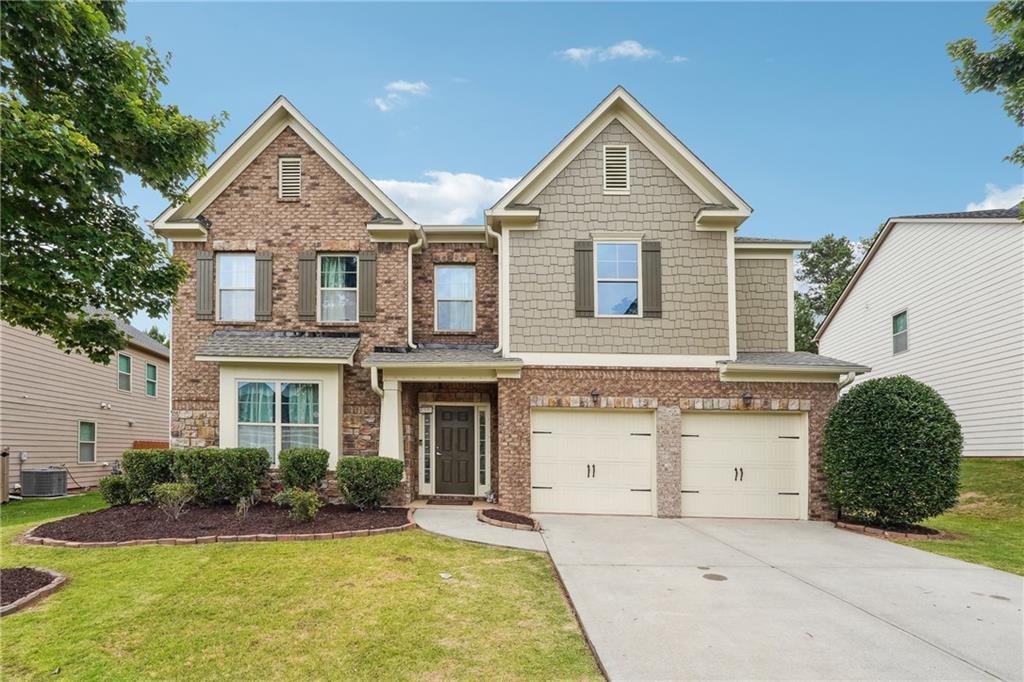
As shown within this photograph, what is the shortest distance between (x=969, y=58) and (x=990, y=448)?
1060 cm

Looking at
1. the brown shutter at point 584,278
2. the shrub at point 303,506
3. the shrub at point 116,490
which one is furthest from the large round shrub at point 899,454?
the shrub at point 116,490

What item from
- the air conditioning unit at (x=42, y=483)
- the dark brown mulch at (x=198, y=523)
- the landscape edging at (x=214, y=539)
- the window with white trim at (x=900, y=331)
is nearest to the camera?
the landscape edging at (x=214, y=539)

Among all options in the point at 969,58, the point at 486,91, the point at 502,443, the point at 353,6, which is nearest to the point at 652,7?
the point at 486,91

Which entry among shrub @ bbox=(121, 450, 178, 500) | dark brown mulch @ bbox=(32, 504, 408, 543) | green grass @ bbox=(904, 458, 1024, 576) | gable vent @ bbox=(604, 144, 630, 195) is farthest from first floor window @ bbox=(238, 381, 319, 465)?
green grass @ bbox=(904, 458, 1024, 576)

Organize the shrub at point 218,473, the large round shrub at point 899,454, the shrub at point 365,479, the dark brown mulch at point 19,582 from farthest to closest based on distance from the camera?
the shrub at point 218,473 → the shrub at point 365,479 → the large round shrub at point 899,454 → the dark brown mulch at point 19,582

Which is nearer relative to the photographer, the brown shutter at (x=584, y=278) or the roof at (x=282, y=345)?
the roof at (x=282, y=345)

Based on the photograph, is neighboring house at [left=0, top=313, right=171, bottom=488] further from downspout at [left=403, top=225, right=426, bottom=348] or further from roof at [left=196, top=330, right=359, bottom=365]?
downspout at [left=403, top=225, right=426, bottom=348]

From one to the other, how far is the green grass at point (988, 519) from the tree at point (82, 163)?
1237 cm

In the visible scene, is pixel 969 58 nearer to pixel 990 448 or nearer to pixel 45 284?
pixel 990 448

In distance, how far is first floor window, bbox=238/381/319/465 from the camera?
1120 cm

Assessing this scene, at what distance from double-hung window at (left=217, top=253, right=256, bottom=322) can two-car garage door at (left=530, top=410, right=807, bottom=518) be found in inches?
273

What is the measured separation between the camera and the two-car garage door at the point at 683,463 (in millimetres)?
10906

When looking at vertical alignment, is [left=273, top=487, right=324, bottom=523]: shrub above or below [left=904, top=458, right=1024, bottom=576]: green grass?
above

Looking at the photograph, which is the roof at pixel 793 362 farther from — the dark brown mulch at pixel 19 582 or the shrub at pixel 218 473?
the dark brown mulch at pixel 19 582
